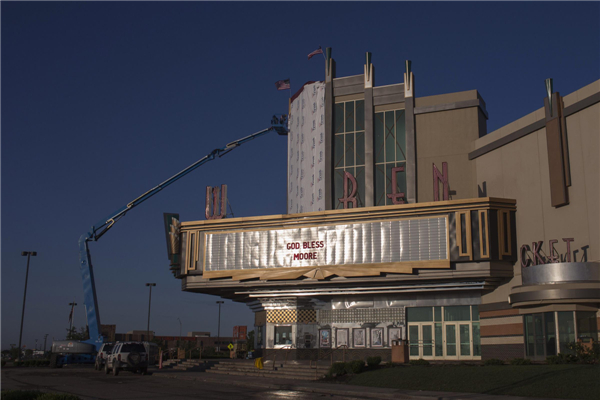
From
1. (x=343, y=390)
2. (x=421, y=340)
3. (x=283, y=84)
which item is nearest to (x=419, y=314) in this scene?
(x=421, y=340)

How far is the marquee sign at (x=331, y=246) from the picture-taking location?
38562mm

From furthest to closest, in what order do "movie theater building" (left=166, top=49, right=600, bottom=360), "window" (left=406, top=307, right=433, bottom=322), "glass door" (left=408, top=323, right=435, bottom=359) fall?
"window" (left=406, top=307, right=433, bottom=322) → "glass door" (left=408, top=323, right=435, bottom=359) → "movie theater building" (left=166, top=49, right=600, bottom=360)

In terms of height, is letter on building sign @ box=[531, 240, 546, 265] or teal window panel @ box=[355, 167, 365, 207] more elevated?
teal window panel @ box=[355, 167, 365, 207]

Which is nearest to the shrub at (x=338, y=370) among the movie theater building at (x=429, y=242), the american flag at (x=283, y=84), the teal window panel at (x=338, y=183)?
the movie theater building at (x=429, y=242)

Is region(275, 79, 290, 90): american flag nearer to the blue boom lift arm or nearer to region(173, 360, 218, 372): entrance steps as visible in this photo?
the blue boom lift arm

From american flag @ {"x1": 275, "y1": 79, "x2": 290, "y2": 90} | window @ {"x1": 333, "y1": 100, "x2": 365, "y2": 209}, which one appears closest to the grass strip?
window @ {"x1": 333, "y1": 100, "x2": 365, "y2": 209}

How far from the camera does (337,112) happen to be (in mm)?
53188

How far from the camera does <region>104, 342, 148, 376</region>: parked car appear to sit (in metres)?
37.7

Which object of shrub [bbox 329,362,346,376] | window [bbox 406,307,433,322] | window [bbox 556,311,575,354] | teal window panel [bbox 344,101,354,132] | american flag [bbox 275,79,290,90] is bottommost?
shrub [bbox 329,362,346,376]

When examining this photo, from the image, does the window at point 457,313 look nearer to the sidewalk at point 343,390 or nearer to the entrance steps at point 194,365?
the sidewalk at point 343,390

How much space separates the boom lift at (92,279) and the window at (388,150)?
56.0 ft

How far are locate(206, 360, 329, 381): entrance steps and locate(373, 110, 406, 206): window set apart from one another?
16.2 meters

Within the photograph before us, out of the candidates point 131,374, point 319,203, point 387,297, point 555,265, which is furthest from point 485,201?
point 131,374

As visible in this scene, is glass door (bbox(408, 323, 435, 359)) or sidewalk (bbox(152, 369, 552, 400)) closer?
sidewalk (bbox(152, 369, 552, 400))
